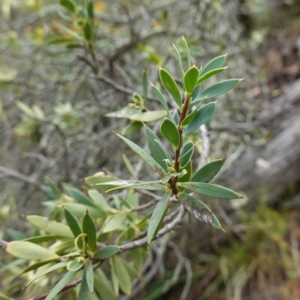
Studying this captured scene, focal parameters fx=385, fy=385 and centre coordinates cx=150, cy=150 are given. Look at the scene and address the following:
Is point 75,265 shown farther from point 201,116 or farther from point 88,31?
point 88,31

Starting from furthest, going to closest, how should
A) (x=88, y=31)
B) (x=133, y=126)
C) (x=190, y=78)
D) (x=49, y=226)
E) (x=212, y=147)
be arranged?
(x=212, y=147) → (x=88, y=31) → (x=133, y=126) → (x=49, y=226) → (x=190, y=78)

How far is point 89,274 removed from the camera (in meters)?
0.46

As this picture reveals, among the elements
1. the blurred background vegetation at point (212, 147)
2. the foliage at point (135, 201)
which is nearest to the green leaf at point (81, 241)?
the foliage at point (135, 201)

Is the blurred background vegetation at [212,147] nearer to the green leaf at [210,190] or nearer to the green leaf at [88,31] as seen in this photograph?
the green leaf at [88,31]

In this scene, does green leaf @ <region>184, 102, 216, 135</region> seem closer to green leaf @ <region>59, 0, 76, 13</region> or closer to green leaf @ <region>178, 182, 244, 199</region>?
green leaf @ <region>178, 182, 244, 199</region>

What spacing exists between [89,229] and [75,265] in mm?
46

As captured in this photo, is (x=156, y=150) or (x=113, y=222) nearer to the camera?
(x=156, y=150)

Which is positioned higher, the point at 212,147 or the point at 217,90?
the point at 217,90

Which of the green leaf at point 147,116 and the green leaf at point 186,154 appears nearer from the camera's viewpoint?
the green leaf at point 186,154

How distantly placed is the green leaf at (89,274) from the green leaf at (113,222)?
2.8 inches

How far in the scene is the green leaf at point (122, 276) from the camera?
55 centimetres

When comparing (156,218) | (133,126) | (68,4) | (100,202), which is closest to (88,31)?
(68,4)

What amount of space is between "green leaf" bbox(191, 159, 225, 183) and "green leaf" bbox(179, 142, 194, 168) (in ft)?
0.10

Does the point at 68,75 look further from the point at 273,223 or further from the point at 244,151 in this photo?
the point at 273,223
